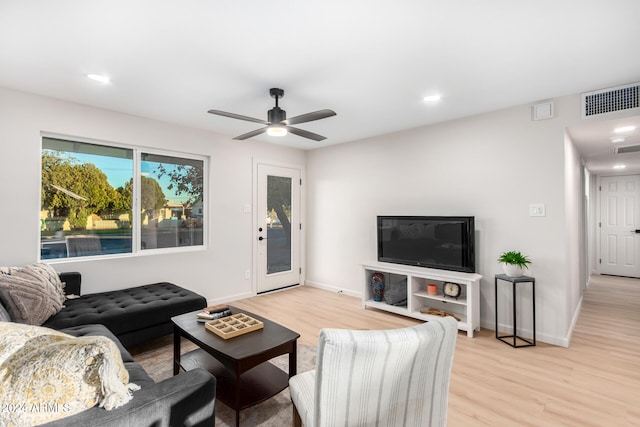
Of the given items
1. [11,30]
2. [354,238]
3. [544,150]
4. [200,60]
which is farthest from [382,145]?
[11,30]

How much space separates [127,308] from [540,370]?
3485mm

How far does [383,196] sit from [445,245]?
3.84ft

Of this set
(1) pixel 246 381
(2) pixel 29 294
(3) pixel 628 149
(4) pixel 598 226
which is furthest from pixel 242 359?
(4) pixel 598 226

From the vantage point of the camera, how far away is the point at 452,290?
3.46 m

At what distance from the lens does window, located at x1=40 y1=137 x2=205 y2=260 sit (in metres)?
A: 3.21

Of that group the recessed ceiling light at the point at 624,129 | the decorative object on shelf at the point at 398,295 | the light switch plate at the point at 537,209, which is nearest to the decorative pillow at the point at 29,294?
the decorative object on shelf at the point at 398,295

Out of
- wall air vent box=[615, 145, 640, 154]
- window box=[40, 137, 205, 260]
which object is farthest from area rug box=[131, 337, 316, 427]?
wall air vent box=[615, 145, 640, 154]

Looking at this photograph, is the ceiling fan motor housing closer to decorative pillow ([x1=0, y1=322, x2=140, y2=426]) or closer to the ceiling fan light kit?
the ceiling fan light kit

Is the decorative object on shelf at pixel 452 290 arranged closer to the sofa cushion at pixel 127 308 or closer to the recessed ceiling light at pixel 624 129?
the recessed ceiling light at pixel 624 129

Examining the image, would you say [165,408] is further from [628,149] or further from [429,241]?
[628,149]

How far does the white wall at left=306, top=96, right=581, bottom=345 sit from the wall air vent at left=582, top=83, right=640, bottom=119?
9cm

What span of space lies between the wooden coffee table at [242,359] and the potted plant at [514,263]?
7.24 feet

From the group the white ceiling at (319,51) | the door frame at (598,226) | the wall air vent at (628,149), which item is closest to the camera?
the white ceiling at (319,51)

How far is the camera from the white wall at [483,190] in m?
3.04
